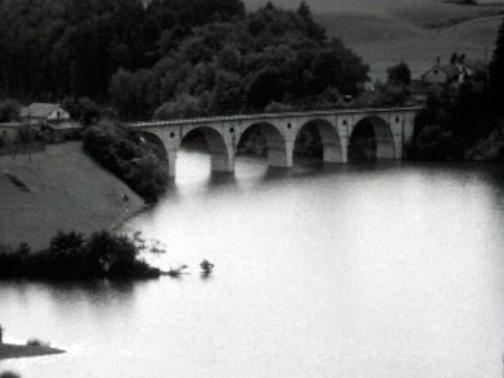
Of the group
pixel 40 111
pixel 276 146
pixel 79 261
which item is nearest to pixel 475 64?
pixel 276 146

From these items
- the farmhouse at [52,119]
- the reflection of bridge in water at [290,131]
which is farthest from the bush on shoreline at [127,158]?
the reflection of bridge in water at [290,131]

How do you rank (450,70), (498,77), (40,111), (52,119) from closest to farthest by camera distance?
(52,119)
(40,111)
(498,77)
(450,70)

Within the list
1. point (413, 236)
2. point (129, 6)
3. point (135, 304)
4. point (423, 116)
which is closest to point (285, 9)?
point (129, 6)

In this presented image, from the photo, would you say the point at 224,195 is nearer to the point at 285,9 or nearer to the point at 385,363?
the point at 385,363

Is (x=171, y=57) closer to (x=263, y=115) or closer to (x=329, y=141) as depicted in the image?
(x=329, y=141)

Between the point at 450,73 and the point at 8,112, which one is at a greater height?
the point at 450,73

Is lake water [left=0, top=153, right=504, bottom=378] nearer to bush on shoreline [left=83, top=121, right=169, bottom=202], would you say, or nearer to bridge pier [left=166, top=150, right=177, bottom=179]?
bush on shoreline [left=83, top=121, right=169, bottom=202]

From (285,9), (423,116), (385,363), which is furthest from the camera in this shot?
(285,9)
